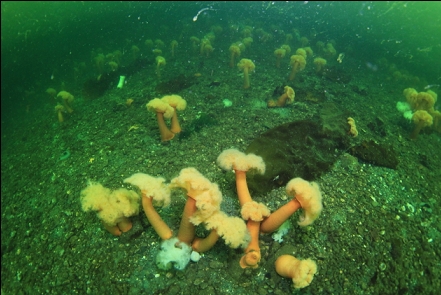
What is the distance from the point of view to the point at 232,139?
5.37m

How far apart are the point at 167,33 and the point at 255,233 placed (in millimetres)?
19301

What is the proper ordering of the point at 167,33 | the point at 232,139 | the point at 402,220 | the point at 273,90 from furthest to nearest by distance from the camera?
the point at 167,33
the point at 273,90
the point at 232,139
the point at 402,220

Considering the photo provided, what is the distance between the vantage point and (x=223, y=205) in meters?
3.83

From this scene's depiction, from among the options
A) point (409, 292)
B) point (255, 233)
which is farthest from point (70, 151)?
point (409, 292)

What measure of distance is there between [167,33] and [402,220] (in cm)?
1947

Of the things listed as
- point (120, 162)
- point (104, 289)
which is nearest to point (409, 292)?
point (104, 289)

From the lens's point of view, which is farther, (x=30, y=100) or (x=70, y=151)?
(x=30, y=100)

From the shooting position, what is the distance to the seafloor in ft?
10.3

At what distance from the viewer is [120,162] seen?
5039 millimetres

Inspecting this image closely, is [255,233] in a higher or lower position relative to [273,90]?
higher

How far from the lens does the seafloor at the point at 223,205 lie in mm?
3139

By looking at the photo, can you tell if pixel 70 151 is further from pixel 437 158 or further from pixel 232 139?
pixel 437 158

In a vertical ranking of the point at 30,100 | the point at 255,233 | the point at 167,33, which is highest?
the point at 255,233

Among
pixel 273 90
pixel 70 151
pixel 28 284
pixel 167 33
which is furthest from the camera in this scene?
pixel 167 33
